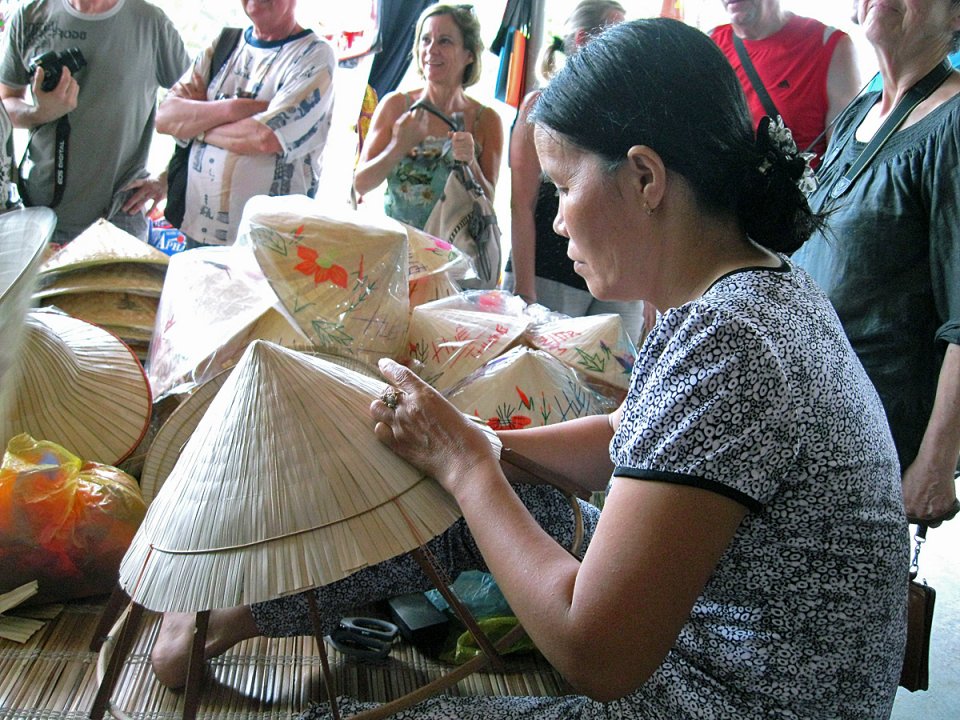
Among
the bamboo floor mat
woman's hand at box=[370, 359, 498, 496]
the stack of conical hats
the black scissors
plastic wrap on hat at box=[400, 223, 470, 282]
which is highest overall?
woman's hand at box=[370, 359, 498, 496]

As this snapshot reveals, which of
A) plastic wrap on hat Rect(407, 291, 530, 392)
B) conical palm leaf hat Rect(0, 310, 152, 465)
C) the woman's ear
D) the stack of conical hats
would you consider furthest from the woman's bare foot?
the stack of conical hats

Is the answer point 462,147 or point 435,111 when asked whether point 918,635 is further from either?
point 435,111

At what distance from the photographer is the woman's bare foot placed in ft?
4.25

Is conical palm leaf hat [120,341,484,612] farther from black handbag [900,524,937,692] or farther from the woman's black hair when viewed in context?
black handbag [900,524,937,692]

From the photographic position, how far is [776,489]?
0.85m

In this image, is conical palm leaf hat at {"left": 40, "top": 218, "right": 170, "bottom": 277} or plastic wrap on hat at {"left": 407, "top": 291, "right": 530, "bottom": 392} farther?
conical palm leaf hat at {"left": 40, "top": 218, "right": 170, "bottom": 277}

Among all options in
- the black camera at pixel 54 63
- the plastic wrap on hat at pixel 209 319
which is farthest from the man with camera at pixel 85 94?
the plastic wrap on hat at pixel 209 319

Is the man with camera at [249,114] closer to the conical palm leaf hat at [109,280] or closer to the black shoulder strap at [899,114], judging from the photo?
the conical palm leaf hat at [109,280]

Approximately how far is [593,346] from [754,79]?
3.45 feet

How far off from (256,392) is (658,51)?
621 millimetres

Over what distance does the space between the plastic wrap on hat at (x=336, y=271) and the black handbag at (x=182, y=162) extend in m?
0.93

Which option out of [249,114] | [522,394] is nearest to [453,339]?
[522,394]

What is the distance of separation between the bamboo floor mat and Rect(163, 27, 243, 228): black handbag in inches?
62.0

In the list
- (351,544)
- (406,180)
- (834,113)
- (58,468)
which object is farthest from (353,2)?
(351,544)
